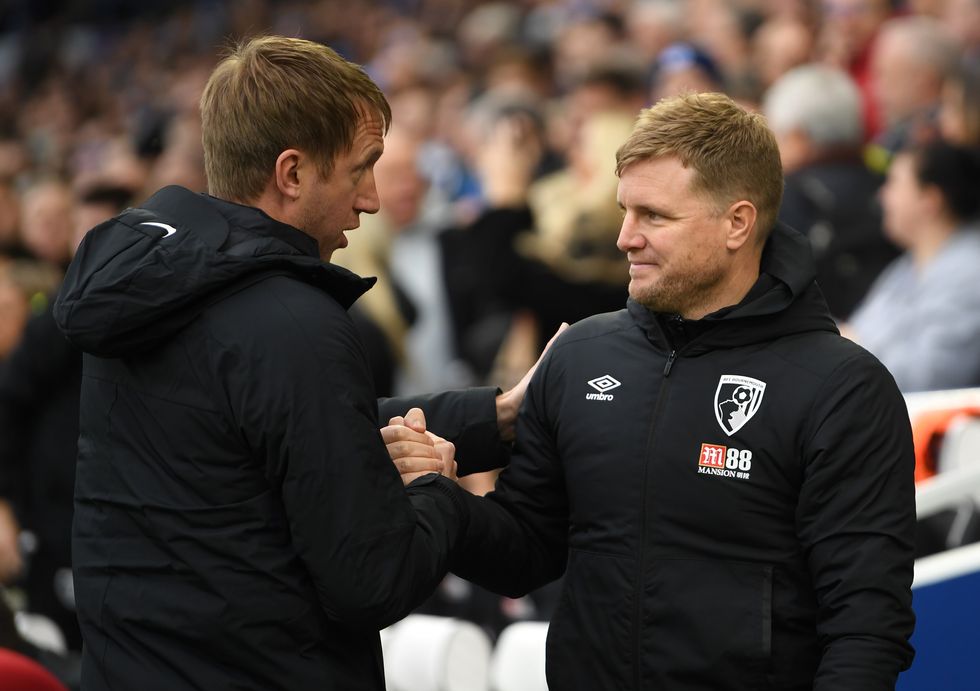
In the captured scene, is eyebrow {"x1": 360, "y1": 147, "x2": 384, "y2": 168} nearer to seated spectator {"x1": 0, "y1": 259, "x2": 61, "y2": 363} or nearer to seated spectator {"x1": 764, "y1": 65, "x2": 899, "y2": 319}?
seated spectator {"x1": 764, "y1": 65, "x2": 899, "y2": 319}

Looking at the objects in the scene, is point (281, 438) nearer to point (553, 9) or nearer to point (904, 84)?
point (904, 84)

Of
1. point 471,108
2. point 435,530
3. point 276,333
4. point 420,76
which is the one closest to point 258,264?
point 276,333

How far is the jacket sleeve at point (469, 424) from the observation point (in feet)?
10.3

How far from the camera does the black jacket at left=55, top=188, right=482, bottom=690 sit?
7.92 feet

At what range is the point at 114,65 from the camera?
20.0 m

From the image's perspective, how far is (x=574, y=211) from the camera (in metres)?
5.62

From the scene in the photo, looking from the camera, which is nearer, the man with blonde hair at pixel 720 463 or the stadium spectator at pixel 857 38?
the man with blonde hair at pixel 720 463

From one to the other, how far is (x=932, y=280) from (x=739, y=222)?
258 centimetres

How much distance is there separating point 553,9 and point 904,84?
564cm

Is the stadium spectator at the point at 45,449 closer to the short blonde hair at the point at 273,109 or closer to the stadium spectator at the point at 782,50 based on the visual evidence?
the short blonde hair at the point at 273,109

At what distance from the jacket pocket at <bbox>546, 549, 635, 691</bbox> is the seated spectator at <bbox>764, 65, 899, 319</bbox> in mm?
3056

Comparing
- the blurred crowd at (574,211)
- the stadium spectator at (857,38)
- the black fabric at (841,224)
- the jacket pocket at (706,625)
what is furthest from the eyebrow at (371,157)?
the stadium spectator at (857,38)

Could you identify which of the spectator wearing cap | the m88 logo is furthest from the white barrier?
the spectator wearing cap

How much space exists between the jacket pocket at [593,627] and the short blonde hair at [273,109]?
3.07 feet
